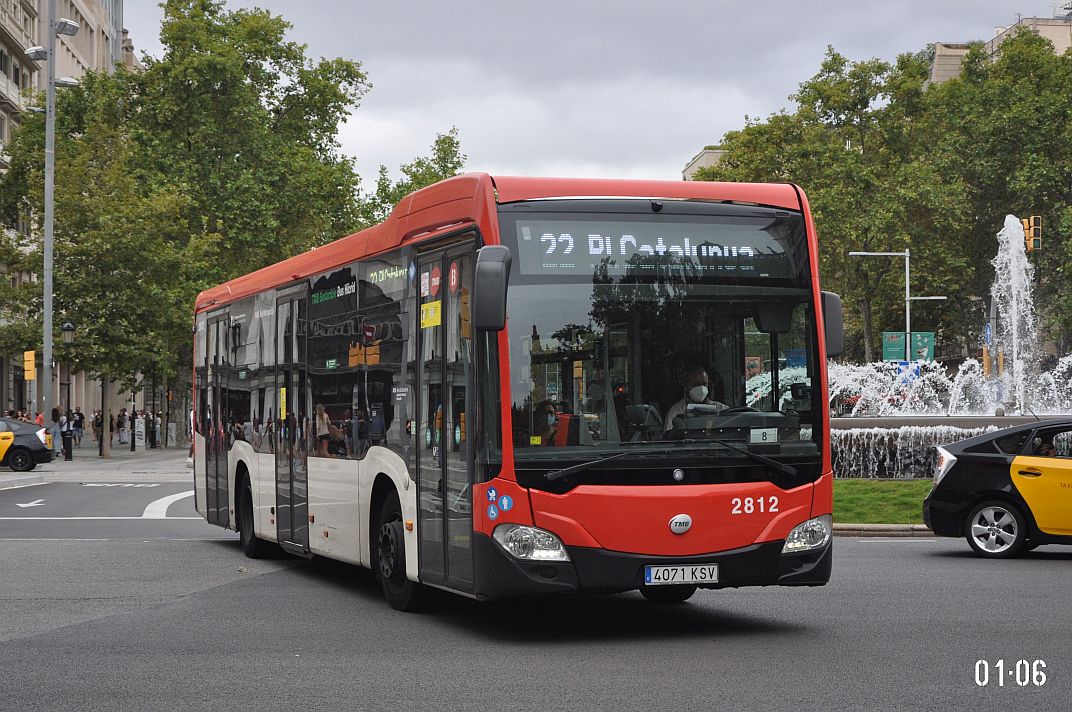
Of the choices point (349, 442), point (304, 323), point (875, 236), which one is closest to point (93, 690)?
point (349, 442)

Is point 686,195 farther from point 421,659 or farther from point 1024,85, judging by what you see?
point 1024,85

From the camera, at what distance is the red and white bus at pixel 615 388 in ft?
33.4

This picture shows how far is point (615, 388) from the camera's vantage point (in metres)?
10.2

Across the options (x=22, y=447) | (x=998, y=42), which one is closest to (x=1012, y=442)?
(x=22, y=447)

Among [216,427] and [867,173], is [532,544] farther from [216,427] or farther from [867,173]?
[867,173]

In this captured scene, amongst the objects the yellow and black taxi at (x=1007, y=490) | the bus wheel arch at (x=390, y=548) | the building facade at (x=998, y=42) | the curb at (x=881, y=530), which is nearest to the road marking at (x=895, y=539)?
the curb at (x=881, y=530)

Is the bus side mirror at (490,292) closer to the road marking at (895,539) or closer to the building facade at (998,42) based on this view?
the road marking at (895,539)

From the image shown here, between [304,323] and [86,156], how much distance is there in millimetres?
42241

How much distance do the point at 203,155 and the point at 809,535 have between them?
5626cm

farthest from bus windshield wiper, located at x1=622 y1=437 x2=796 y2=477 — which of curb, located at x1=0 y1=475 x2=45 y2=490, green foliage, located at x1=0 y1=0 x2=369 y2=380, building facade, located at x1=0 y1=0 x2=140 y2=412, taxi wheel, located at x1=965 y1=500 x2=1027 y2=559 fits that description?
green foliage, located at x1=0 y1=0 x2=369 y2=380

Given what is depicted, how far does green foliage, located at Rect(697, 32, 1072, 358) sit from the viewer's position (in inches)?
2645

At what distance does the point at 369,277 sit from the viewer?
12.9 m

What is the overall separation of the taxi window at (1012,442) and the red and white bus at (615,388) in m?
6.47

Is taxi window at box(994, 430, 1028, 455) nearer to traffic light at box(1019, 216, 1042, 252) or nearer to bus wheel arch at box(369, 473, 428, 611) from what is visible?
bus wheel arch at box(369, 473, 428, 611)
